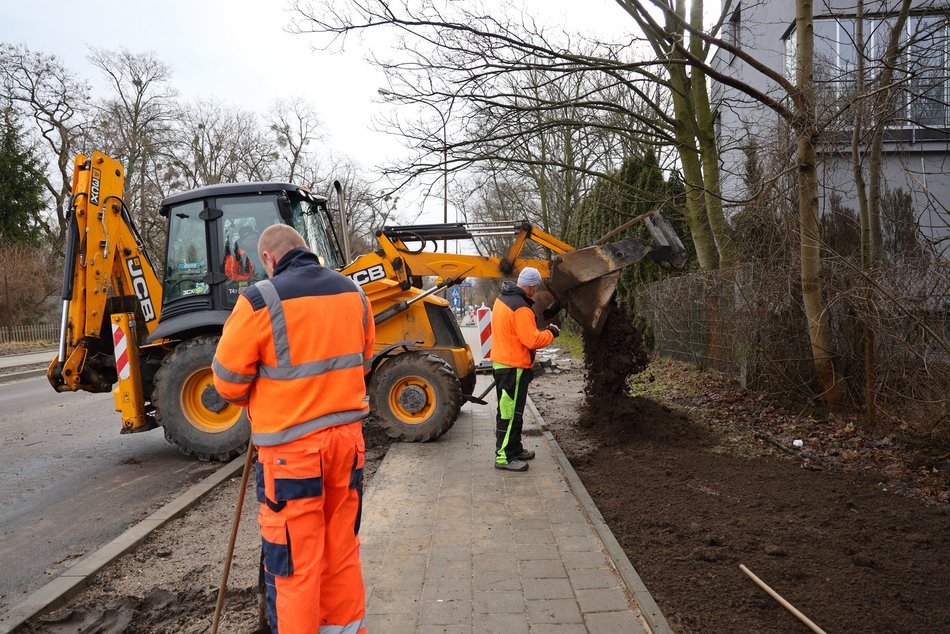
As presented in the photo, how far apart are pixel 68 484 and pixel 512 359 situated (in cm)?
460

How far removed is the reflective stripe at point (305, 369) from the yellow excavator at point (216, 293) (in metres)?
4.06

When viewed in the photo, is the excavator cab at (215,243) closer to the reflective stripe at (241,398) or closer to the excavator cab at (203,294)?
the excavator cab at (203,294)

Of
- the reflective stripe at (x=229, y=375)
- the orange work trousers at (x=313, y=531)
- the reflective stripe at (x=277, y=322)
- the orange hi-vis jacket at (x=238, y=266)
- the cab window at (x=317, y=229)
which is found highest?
the cab window at (x=317, y=229)

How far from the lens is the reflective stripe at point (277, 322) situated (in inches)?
115

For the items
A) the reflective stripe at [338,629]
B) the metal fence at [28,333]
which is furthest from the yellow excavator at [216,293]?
the metal fence at [28,333]

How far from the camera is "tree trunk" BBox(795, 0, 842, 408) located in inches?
277

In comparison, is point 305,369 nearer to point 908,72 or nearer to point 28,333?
point 908,72

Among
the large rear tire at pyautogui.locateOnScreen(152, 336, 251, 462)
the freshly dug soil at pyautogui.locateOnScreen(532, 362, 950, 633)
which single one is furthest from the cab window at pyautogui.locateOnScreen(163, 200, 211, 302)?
the freshly dug soil at pyautogui.locateOnScreen(532, 362, 950, 633)

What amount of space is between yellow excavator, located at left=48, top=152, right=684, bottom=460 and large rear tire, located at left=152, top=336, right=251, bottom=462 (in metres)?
0.01

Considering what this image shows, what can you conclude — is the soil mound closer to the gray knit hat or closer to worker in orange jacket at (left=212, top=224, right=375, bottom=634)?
the gray knit hat

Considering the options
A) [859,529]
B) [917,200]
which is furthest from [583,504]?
[917,200]

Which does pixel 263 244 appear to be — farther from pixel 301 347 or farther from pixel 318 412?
pixel 318 412

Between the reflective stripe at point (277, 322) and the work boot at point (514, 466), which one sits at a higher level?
the reflective stripe at point (277, 322)

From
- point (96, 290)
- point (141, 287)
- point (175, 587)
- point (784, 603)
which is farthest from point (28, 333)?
point (784, 603)
